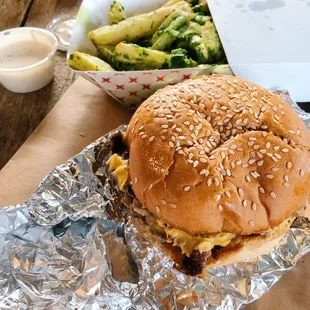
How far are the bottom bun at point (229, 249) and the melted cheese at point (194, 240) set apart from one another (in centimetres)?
2

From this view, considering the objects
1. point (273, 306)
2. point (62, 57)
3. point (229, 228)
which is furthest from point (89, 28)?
point (273, 306)

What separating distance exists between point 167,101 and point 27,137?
66 centimetres

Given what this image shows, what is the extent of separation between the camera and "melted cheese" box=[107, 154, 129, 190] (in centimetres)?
125

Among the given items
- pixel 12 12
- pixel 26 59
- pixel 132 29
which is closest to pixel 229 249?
pixel 132 29

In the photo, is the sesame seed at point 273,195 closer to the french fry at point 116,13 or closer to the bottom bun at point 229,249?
the bottom bun at point 229,249

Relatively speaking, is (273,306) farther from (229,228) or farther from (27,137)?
(27,137)

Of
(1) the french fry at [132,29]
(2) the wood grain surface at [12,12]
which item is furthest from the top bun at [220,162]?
(2) the wood grain surface at [12,12]

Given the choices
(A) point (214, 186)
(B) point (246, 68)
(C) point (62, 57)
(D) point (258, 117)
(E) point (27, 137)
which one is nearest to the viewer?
(A) point (214, 186)

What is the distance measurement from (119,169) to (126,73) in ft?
1.23

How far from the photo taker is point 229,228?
3.60 feet

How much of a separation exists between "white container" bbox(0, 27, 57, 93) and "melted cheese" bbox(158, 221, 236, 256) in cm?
90

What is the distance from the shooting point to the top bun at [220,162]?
3.57ft

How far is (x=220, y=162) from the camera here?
1108mm

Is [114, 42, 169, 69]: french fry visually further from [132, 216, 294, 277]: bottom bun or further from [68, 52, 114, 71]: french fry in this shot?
[132, 216, 294, 277]: bottom bun
